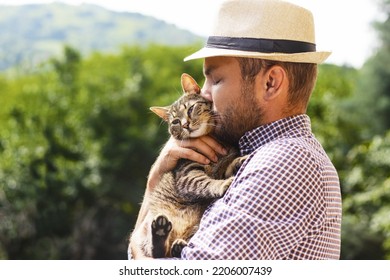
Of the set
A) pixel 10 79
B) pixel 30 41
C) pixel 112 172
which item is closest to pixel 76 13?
pixel 30 41

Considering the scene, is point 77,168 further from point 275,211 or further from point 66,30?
point 66,30

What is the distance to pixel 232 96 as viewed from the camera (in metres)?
2.61

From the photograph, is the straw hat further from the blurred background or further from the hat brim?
the blurred background

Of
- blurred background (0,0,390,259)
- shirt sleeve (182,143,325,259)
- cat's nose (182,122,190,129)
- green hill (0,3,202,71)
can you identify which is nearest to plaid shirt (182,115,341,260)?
shirt sleeve (182,143,325,259)

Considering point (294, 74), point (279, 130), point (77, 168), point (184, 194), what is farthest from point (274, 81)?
point (77, 168)

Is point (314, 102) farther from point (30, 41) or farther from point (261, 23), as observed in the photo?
point (30, 41)

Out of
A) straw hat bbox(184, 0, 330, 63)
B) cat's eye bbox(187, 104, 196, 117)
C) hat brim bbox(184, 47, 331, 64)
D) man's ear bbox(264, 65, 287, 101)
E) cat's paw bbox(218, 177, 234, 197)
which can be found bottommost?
cat's paw bbox(218, 177, 234, 197)

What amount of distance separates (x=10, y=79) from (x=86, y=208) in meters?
28.6

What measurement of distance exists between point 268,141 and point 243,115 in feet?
0.48

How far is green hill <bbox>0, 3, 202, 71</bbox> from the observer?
3816cm

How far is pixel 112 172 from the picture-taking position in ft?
73.5

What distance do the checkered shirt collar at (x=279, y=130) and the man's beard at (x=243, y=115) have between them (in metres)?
0.04

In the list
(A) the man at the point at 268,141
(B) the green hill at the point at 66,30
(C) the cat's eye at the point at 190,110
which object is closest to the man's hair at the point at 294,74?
(A) the man at the point at 268,141

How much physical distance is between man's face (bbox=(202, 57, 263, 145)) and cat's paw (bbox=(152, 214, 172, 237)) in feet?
1.60
